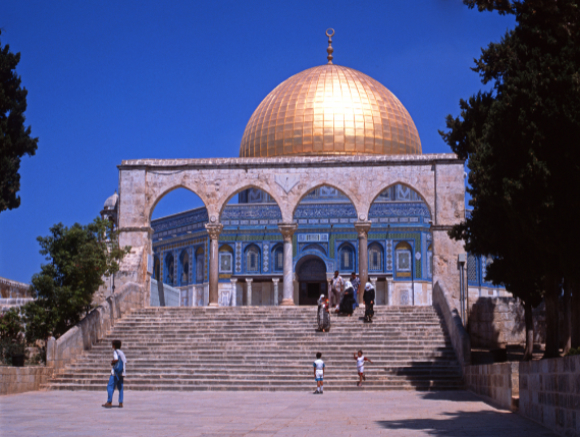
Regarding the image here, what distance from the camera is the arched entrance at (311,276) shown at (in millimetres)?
31359

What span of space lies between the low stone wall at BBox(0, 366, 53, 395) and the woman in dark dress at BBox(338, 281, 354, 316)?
6143mm

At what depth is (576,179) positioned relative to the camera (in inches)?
343

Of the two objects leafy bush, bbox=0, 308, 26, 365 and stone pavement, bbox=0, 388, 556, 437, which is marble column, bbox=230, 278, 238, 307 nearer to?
leafy bush, bbox=0, 308, 26, 365

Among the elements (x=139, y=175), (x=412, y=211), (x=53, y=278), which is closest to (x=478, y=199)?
(x=53, y=278)

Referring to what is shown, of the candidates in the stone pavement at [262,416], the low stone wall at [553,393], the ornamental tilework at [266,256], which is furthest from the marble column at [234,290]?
the low stone wall at [553,393]

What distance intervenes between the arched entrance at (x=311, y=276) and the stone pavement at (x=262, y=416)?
19129mm

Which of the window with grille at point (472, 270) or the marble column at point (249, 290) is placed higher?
the window with grille at point (472, 270)

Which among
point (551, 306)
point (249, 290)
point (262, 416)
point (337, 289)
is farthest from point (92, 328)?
point (249, 290)

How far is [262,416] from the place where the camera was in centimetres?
851

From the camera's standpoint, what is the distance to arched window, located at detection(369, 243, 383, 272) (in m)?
31.5

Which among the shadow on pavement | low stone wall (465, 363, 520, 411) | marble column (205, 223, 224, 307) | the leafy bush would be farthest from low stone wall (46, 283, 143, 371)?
the shadow on pavement

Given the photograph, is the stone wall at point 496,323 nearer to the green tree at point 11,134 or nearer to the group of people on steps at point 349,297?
the group of people on steps at point 349,297

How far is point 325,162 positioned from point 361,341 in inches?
238

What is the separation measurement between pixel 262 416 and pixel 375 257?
77.4ft
